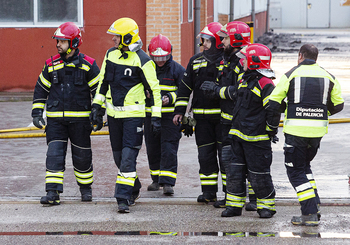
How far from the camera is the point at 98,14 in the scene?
14.3 metres

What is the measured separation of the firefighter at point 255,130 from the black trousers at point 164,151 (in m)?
1.12

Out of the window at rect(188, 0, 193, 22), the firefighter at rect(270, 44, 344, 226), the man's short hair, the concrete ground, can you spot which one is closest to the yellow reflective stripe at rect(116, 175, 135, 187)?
the concrete ground

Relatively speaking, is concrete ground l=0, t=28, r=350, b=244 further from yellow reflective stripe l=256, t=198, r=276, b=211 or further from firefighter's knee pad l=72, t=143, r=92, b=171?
firefighter's knee pad l=72, t=143, r=92, b=171

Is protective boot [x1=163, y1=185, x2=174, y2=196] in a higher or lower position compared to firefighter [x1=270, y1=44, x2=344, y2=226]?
lower

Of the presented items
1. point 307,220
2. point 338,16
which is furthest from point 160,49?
point 338,16

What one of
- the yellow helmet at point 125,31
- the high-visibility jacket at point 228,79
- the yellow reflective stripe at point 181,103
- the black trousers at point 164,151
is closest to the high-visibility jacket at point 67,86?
the yellow helmet at point 125,31

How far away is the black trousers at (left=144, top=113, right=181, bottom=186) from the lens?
6.73 metres

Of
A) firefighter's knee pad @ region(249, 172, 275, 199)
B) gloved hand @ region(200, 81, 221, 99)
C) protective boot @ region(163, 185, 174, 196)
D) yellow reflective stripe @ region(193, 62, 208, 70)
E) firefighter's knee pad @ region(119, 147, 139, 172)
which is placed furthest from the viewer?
protective boot @ region(163, 185, 174, 196)

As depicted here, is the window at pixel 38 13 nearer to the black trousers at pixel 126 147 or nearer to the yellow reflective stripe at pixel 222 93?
the black trousers at pixel 126 147

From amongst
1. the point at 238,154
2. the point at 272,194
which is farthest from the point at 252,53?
the point at 272,194

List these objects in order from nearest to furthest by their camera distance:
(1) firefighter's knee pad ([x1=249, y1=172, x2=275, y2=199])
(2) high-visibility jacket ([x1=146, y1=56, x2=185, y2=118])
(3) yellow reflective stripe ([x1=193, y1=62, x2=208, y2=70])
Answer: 1. (1) firefighter's knee pad ([x1=249, y1=172, x2=275, y2=199])
2. (3) yellow reflective stripe ([x1=193, y1=62, x2=208, y2=70])
3. (2) high-visibility jacket ([x1=146, y1=56, x2=185, y2=118])

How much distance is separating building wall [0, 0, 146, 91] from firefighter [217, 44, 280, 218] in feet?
29.5

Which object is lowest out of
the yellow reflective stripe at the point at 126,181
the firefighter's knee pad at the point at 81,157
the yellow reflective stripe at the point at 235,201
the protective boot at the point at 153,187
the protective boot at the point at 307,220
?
the protective boot at the point at 153,187

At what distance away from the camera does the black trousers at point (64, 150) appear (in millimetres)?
6289
